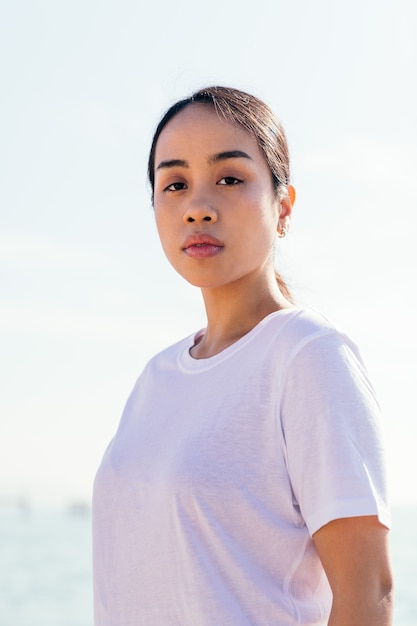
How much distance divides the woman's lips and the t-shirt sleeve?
1.13 ft

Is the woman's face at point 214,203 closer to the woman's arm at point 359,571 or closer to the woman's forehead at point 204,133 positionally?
the woman's forehead at point 204,133

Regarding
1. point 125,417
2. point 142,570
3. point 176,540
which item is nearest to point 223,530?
point 176,540

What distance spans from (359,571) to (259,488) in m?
0.25

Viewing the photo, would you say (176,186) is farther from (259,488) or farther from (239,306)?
(259,488)

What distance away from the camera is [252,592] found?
6.01ft

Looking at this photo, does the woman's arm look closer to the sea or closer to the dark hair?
the dark hair

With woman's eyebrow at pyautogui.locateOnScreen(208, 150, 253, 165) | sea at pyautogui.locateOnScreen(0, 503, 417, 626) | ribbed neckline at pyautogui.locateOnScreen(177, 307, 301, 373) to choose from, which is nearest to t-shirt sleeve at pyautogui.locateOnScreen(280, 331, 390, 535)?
ribbed neckline at pyautogui.locateOnScreen(177, 307, 301, 373)

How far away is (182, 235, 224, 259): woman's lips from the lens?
6.91 feet

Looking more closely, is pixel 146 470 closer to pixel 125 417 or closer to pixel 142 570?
pixel 142 570

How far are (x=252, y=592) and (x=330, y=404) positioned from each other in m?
0.36

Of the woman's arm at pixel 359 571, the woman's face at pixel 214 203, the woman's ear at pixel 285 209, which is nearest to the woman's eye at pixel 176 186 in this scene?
the woman's face at pixel 214 203

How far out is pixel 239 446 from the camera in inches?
73.5

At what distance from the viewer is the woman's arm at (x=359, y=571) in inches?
65.6

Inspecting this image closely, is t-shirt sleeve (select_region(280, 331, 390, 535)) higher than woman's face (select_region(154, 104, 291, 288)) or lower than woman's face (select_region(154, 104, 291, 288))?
lower
